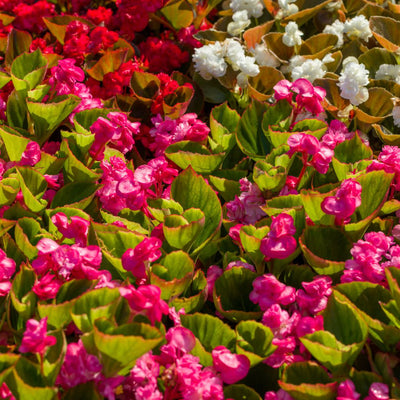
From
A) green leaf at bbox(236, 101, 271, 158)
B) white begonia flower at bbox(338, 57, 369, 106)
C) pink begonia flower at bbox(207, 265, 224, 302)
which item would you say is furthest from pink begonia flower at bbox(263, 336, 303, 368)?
white begonia flower at bbox(338, 57, 369, 106)

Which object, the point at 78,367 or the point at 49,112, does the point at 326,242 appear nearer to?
the point at 78,367

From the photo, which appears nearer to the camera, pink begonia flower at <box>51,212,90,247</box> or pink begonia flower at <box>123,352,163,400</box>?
pink begonia flower at <box>123,352,163,400</box>

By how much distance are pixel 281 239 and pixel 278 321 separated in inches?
6.3

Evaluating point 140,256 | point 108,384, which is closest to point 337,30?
point 140,256

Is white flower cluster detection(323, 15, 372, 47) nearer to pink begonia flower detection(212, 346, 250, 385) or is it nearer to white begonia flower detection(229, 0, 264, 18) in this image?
white begonia flower detection(229, 0, 264, 18)

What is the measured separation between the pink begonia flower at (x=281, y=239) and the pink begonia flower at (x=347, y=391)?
28cm

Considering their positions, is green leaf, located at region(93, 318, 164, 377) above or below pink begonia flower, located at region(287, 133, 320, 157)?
below

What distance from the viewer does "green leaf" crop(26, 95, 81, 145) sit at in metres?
1.65

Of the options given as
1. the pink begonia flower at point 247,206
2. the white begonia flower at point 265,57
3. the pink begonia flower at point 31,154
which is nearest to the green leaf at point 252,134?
the pink begonia flower at point 247,206

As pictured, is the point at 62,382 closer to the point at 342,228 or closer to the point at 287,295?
the point at 287,295

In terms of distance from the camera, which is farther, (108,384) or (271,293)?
(271,293)

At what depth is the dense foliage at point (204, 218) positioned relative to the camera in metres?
1.09

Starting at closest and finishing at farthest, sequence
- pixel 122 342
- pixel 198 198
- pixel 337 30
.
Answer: pixel 122 342 → pixel 198 198 → pixel 337 30

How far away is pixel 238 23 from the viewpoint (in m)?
2.29
